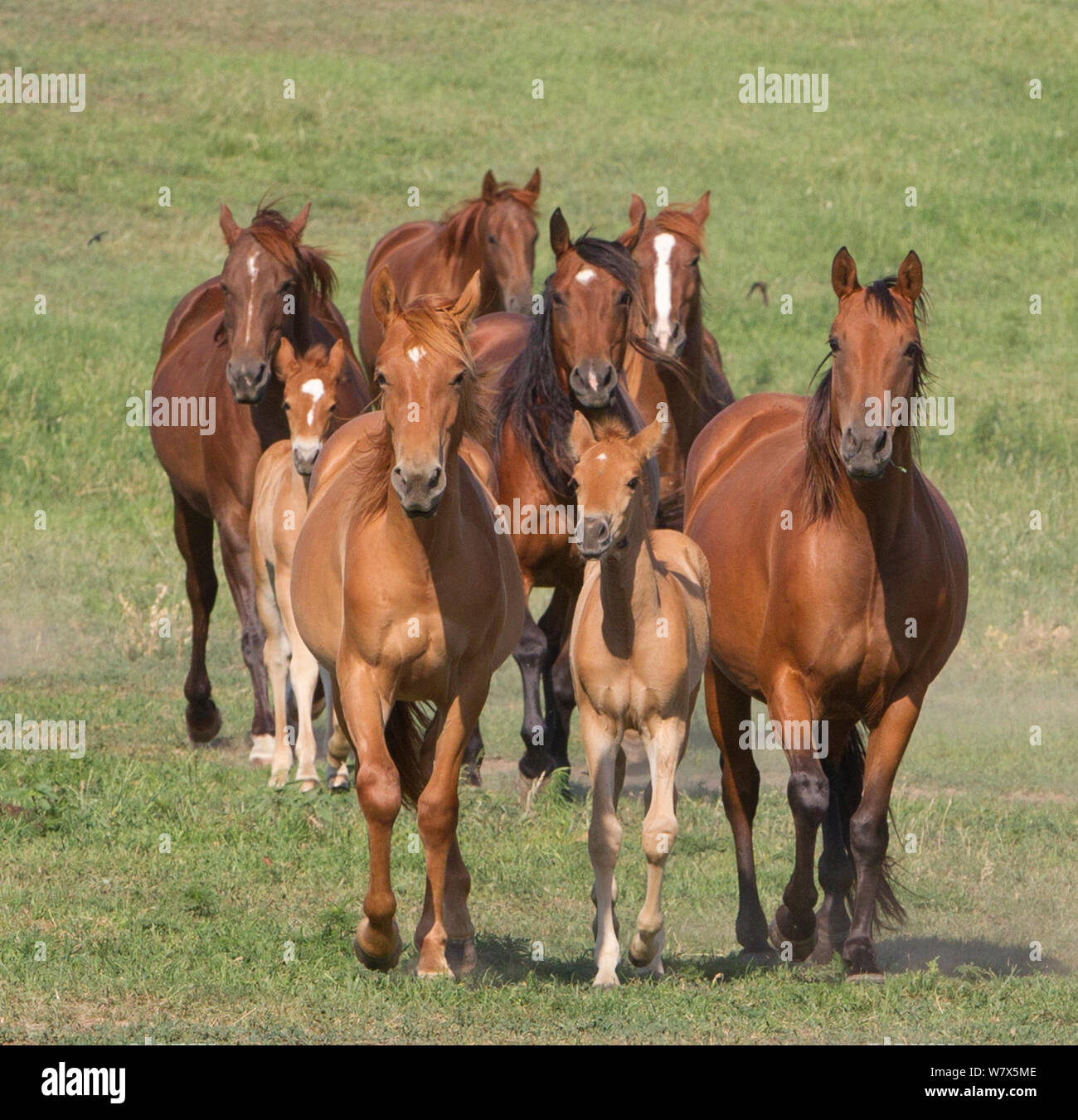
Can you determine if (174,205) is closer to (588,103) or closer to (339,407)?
(588,103)

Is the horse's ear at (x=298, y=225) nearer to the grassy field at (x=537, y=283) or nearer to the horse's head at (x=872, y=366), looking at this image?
the grassy field at (x=537, y=283)

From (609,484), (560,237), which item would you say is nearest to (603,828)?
(609,484)

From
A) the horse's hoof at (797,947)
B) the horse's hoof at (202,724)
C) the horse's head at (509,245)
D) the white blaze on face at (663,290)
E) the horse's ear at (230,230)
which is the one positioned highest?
the horse's head at (509,245)

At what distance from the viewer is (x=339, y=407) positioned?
10.2m

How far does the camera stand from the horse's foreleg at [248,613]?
10266 mm

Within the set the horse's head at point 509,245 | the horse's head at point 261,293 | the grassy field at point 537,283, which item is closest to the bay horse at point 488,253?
the horse's head at point 509,245

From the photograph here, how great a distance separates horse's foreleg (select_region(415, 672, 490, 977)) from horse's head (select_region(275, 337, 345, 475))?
2930mm

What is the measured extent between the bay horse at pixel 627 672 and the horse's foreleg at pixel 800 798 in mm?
343

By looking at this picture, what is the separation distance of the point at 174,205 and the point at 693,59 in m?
11.2

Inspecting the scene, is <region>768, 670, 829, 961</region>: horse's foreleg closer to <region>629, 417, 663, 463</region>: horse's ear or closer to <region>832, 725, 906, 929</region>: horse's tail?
<region>832, 725, 906, 929</region>: horse's tail

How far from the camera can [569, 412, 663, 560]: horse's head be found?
19.8 ft

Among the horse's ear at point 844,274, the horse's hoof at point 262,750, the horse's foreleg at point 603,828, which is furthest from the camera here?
the horse's hoof at point 262,750

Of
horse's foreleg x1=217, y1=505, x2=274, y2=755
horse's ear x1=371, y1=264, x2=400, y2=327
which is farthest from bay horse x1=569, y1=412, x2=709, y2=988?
horse's foreleg x1=217, y1=505, x2=274, y2=755

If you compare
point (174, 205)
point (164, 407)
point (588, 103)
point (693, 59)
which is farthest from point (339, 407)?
point (693, 59)
